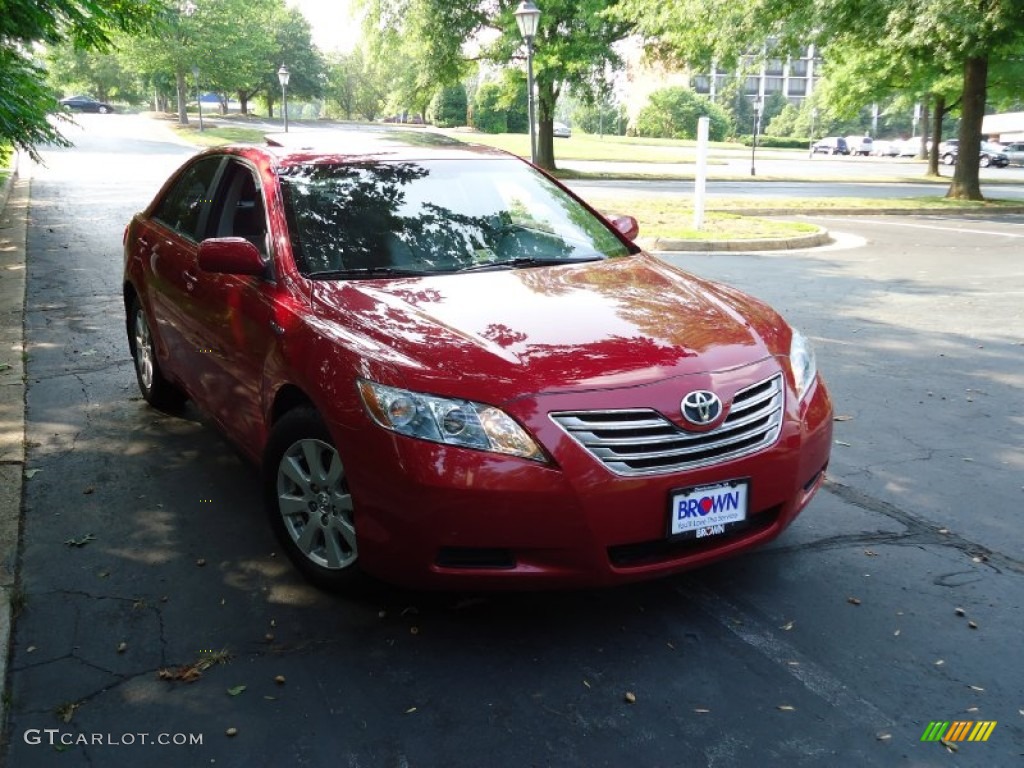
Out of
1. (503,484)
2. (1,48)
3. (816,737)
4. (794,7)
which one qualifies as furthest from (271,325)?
(794,7)

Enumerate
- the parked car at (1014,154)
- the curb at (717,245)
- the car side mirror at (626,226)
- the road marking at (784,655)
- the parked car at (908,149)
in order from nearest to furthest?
1. the road marking at (784,655)
2. the car side mirror at (626,226)
3. the curb at (717,245)
4. the parked car at (1014,154)
5. the parked car at (908,149)

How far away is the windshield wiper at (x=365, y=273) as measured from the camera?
3846 millimetres

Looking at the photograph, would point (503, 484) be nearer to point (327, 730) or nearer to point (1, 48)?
point (327, 730)

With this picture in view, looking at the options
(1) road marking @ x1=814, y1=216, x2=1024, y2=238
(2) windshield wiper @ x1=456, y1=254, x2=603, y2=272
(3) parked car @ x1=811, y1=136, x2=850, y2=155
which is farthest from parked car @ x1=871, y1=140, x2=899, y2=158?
(2) windshield wiper @ x1=456, y1=254, x2=603, y2=272

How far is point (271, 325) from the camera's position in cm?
375

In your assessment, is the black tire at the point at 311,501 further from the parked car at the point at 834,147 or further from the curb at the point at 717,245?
the parked car at the point at 834,147

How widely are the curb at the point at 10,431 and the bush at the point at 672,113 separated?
253 ft

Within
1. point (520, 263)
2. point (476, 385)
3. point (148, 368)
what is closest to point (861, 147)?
point (148, 368)

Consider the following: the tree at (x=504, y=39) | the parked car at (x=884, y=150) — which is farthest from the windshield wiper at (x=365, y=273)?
the parked car at (x=884, y=150)

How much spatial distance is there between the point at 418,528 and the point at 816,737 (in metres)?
1.33

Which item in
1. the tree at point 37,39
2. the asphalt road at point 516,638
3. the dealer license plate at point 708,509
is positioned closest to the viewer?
the asphalt road at point 516,638

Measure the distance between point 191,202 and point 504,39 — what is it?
26913mm

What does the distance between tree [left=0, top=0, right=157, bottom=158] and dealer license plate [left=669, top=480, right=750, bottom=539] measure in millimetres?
6979

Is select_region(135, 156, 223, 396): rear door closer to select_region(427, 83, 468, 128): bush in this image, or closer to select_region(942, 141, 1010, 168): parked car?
select_region(942, 141, 1010, 168): parked car
